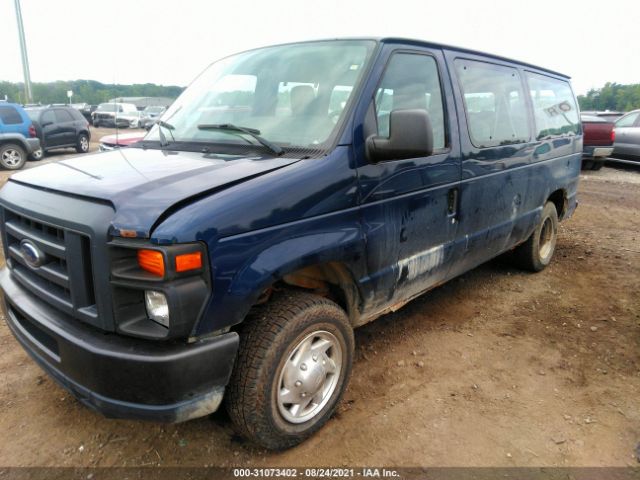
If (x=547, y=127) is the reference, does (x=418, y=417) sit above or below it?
below

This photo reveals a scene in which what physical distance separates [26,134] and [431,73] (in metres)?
13.6

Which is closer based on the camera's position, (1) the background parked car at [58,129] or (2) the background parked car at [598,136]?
(2) the background parked car at [598,136]

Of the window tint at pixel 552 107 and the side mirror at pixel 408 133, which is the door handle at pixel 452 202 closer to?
the side mirror at pixel 408 133

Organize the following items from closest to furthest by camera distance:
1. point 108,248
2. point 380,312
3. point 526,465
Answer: point 108,248 → point 526,465 → point 380,312

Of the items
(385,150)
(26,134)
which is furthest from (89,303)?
(26,134)

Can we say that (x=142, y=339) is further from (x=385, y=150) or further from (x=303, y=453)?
(x=385, y=150)

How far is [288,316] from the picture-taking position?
232 cm

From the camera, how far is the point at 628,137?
509 inches

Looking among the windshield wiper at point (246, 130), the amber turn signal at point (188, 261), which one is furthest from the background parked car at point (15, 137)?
the amber turn signal at point (188, 261)

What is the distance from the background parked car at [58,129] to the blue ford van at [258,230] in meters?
13.8

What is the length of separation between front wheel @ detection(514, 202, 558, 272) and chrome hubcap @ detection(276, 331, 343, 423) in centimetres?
326

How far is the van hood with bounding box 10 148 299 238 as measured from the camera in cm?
195

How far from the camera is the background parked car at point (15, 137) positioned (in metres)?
12.5

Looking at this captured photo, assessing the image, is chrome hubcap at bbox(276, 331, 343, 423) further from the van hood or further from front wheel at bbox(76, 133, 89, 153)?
front wheel at bbox(76, 133, 89, 153)
